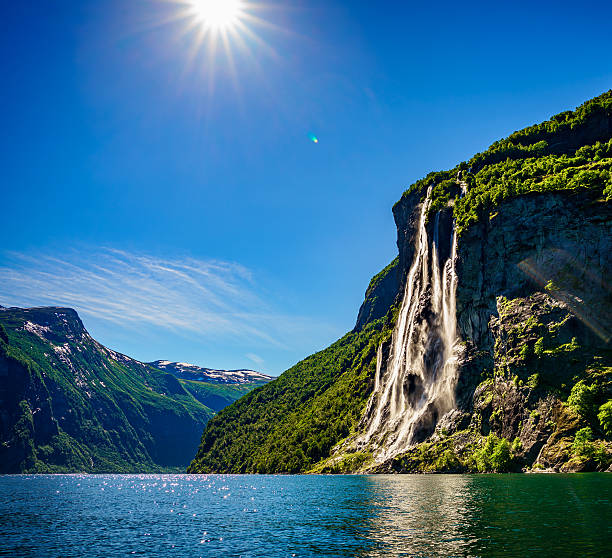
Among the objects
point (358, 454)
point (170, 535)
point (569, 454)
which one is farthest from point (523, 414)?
point (170, 535)

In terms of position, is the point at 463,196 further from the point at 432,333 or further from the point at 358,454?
the point at 358,454

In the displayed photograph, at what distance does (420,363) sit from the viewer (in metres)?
109

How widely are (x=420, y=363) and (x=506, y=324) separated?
87.3ft

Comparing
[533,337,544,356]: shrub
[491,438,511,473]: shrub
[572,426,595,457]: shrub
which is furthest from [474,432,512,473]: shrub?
[533,337,544,356]: shrub

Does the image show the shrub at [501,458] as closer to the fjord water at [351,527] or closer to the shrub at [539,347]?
the shrub at [539,347]

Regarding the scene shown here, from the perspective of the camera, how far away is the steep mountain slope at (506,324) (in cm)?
7338

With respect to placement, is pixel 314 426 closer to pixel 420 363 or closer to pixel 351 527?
pixel 420 363

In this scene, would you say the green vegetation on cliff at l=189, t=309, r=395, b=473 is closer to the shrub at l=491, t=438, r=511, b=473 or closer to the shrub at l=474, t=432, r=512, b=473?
the shrub at l=474, t=432, r=512, b=473

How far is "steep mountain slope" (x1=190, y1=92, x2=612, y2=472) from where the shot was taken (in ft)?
241

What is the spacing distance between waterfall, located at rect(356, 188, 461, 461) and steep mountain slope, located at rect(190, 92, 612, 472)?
396 mm

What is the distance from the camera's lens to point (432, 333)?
108625 mm

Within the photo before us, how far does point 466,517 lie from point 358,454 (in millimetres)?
88597

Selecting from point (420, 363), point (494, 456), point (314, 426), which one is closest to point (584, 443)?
point (494, 456)

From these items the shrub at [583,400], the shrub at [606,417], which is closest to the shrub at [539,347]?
the shrub at [583,400]
